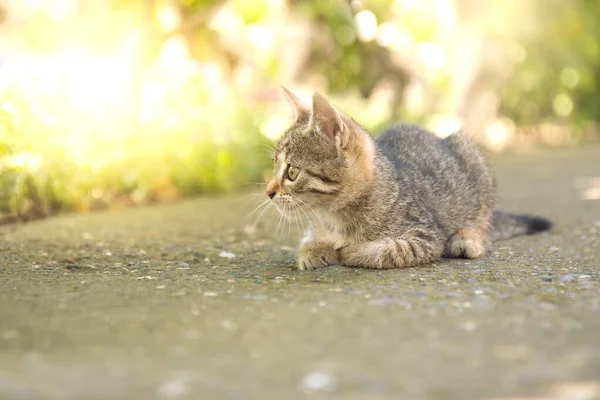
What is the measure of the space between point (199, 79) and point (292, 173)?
5.97 metres

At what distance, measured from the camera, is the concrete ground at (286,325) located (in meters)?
2.47

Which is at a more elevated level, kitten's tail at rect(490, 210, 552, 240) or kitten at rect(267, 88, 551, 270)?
kitten at rect(267, 88, 551, 270)

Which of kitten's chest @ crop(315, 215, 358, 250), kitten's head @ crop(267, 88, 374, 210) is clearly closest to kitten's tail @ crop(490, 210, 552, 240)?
kitten's chest @ crop(315, 215, 358, 250)

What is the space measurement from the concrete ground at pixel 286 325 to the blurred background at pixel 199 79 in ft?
5.67

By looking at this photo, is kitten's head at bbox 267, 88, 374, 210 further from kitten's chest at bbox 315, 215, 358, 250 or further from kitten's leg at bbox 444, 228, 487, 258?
kitten's leg at bbox 444, 228, 487, 258

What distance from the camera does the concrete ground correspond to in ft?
8.09

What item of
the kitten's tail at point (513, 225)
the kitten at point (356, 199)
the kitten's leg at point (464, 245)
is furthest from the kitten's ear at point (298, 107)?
the kitten's tail at point (513, 225)

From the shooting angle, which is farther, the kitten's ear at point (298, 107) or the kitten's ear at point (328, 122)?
the kitten's ear at point (298, 107)

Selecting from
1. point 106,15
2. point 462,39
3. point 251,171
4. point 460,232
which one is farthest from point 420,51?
point 460,232

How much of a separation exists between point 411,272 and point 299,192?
822 millimetres

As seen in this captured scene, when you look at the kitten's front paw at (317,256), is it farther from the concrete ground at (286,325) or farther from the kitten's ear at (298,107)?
the kitten's ear at (298,107)

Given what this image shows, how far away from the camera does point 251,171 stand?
33.8ft

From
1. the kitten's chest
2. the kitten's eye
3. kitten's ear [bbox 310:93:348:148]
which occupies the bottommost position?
the kitten's chest

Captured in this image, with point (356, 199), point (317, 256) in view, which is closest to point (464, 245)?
point (356, 199)
